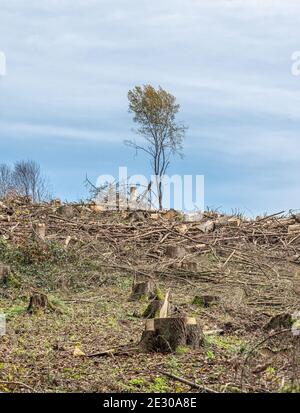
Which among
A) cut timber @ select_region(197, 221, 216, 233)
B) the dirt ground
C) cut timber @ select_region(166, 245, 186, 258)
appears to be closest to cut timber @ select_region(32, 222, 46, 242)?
the dirt ground

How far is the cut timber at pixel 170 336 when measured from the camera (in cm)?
692

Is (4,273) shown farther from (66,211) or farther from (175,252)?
(66,211)

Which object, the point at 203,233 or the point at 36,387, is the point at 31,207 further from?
the point at 36,387

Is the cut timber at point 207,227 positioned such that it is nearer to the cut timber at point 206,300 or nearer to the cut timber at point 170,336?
the cut timber at point 206,300

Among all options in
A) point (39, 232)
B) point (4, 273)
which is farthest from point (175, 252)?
point (4, 273)

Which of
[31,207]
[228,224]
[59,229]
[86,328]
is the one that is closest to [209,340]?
[86,328]

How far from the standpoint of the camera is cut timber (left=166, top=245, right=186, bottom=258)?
13516 millimetres

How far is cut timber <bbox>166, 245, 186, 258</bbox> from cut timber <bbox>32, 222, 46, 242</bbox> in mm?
2324

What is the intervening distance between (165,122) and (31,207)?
14.0 metres

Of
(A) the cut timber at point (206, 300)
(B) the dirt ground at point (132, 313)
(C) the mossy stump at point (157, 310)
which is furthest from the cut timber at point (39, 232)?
(C) the mossy stump at point (157, 310)

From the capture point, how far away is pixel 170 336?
274 inches

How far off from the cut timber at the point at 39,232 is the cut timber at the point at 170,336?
6057 millimetres

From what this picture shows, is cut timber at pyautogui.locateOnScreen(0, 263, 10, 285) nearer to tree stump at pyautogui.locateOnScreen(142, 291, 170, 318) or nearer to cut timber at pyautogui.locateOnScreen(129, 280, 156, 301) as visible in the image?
cut timber at pyautogui.locateOnScreen(129, 280, 156, 301)

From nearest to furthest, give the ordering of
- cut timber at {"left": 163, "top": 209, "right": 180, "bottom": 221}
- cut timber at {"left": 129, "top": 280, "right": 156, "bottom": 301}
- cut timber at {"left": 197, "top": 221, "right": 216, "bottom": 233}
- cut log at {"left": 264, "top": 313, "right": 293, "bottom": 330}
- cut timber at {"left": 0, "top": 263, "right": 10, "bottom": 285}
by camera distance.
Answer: cut log at {"left": 264, "top": 313, "right": 293, "bottom": 330}
cut timber at {"left": 129, "top": 280, "right": 156, "bottom": 301}
cut timber at {"left": 0, "top": 263, "right": 10, "bottom": 285}
cut timber at {"left": 197, "top": 221, "right": 216, "bottom": 233}
cut timber at {"left": 163, "top": 209, "right": 180, "bottom": 221}
